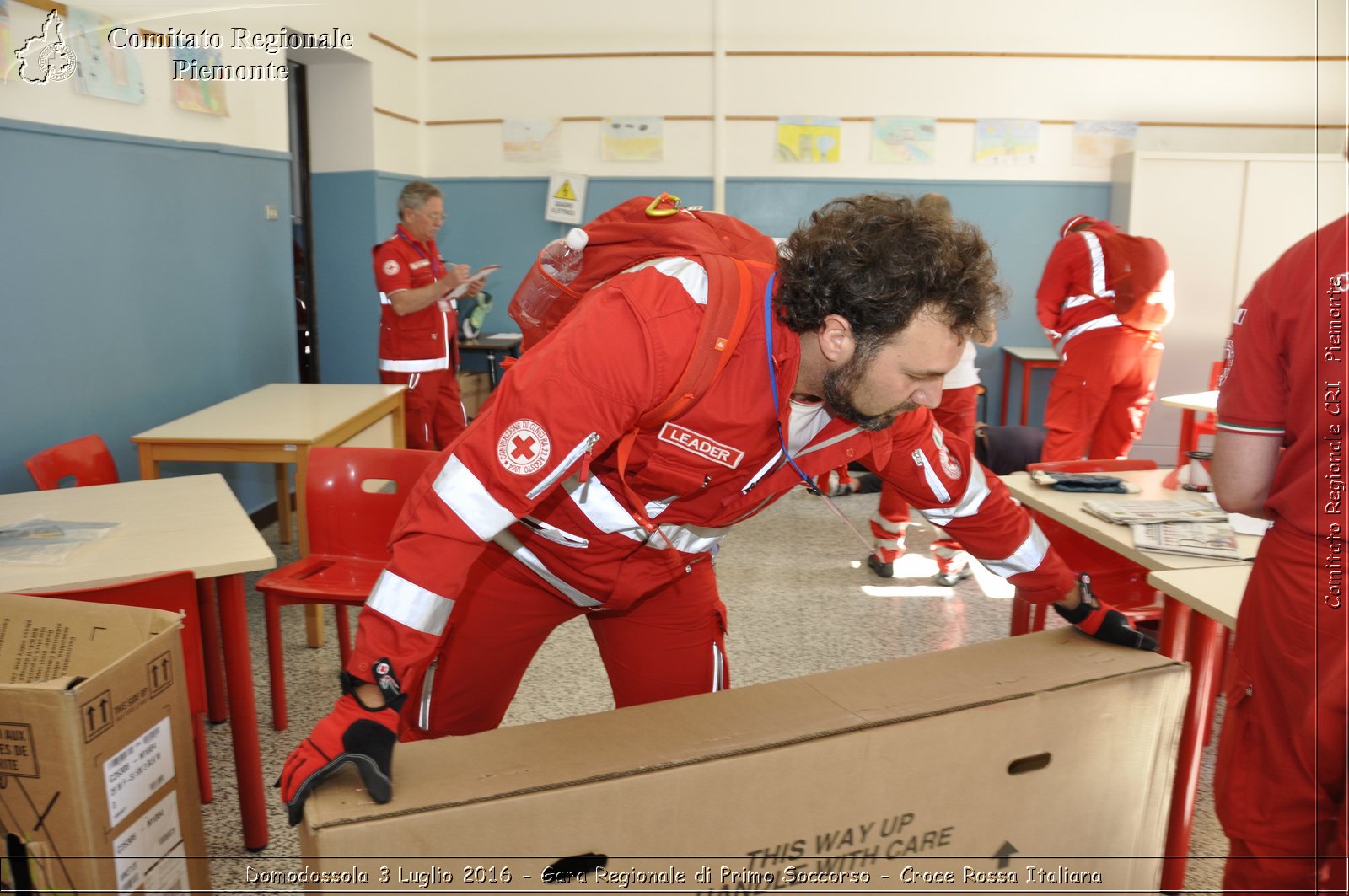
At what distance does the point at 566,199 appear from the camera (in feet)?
20.6

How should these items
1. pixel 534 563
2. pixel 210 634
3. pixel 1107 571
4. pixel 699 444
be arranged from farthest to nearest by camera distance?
pixel 1107 571
pixel 210 634
pixel 534 563
pixel 699 444

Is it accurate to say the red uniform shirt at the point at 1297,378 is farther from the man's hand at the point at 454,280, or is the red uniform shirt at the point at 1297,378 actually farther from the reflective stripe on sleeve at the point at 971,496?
the man's hand at the point at 454,280

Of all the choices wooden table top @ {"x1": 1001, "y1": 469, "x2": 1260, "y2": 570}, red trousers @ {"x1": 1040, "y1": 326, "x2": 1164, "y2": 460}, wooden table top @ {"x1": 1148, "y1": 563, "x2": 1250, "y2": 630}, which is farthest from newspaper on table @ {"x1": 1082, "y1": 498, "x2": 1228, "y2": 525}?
red trousers @ {"x1": 1040, "y1": 326, "x2": 1164, "y2": 460}

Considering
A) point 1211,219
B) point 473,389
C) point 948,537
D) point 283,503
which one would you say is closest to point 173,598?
point 283,503

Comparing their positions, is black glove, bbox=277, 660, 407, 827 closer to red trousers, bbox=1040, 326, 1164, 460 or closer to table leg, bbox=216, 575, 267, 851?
table leg, bbox=216, 575, 267, 851

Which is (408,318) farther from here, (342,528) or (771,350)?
(771,350)

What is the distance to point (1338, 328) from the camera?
120 centimetres

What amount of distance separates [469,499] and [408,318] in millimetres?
3728

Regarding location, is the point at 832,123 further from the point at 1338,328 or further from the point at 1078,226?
the point at 1338,328

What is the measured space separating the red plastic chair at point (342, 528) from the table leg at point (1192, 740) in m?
1.83

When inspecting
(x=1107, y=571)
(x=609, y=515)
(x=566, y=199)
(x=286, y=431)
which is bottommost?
(x=1107, y=571)

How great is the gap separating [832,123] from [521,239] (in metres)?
2.16

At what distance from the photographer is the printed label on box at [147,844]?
1.42 meters

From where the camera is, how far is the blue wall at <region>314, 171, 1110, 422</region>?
19.5ft
